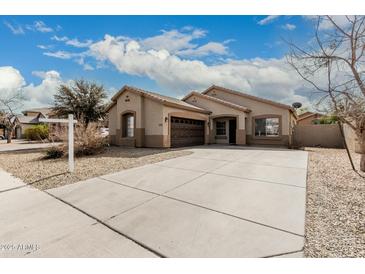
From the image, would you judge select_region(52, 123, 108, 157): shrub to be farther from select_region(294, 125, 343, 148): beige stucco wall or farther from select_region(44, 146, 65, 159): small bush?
select_region(294, 125, 343, 148): beige stucco wall

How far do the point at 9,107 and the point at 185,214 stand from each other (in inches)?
1411

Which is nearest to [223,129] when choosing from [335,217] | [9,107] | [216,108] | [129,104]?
[216,108]

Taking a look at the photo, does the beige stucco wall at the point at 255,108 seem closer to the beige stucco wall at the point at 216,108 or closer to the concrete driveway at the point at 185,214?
the beige stucco wall at the point at 216,108

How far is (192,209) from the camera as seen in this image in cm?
402

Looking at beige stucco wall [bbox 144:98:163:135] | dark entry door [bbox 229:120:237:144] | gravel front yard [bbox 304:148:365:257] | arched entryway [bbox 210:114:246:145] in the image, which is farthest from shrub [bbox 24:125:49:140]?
gravel front yard [bbox 304:148:365:257]

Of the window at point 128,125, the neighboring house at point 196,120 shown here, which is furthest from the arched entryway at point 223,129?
the window at point 128,125

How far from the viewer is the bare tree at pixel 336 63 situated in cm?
538

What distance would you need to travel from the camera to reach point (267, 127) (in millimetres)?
Answer: 17328

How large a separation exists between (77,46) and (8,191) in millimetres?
7385
